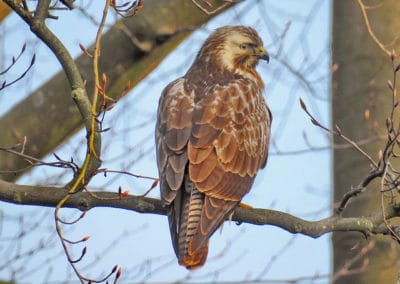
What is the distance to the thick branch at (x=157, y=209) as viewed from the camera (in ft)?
16.1

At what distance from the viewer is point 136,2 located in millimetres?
5270

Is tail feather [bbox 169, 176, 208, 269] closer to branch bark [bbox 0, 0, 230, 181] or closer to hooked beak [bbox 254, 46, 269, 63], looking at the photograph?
hooked beak [bbox 254, 46, 269, 63]

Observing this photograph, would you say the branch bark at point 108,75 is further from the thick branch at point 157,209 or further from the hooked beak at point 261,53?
the thick branch at point 157,209

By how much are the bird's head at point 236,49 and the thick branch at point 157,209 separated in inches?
65.7

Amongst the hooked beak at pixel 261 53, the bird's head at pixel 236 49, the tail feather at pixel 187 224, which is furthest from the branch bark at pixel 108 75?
the tail feather at pixel 187 224

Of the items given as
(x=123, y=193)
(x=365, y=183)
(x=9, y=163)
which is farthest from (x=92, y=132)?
(x=9, y=163)

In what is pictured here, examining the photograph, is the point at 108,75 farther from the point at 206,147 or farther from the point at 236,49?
the point at 206,147

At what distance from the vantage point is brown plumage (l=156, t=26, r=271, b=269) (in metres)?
5.38

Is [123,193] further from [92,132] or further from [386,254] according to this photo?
[386,254]

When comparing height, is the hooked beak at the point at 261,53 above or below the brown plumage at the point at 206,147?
below

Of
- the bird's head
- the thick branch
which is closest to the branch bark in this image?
the bird's head

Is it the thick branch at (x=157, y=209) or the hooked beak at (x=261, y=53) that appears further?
the hooked beak at (x=261, y=53)

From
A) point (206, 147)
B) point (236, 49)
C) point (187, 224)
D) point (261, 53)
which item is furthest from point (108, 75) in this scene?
point (187, 224)

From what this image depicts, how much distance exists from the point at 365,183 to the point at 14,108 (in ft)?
12.1
